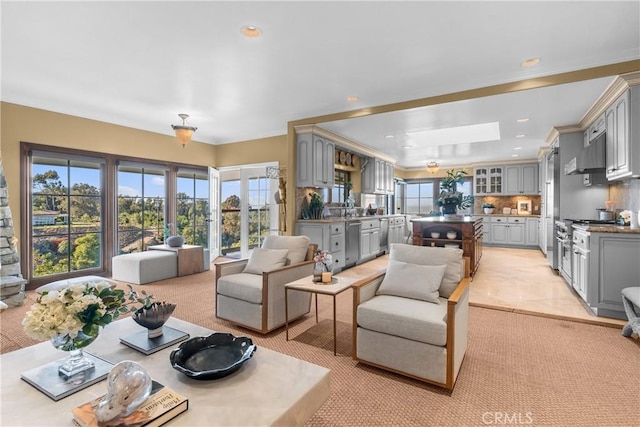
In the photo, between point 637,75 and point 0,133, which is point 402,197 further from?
point 0,133

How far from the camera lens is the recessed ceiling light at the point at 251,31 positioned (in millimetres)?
2615

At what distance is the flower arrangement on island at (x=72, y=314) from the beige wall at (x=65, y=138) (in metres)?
4.18

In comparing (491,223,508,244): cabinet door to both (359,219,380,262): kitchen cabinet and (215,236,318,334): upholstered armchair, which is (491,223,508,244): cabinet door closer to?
(359,219,380,262): kitchen cabinet

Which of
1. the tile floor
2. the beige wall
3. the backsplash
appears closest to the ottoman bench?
the beige wall

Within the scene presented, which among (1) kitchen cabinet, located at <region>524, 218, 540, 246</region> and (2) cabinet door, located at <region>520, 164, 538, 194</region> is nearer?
(1) kitchen cabinet, located at <region>524, 218, 540, 246</region>

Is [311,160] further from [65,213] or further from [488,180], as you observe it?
[488,180]

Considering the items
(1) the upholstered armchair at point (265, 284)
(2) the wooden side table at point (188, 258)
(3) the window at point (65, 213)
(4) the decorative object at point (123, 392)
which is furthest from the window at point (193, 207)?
(4) the decorative object at point (123, 392)

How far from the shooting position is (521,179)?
8.72 meters

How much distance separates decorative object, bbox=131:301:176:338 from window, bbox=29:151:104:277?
13.3ft

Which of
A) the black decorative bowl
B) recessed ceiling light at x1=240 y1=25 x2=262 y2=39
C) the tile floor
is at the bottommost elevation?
the tile floor

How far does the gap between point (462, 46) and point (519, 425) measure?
9.69 ft

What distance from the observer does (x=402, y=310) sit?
2238mm

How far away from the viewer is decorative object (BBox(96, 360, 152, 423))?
3.67ft

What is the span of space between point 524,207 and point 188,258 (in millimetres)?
8792
